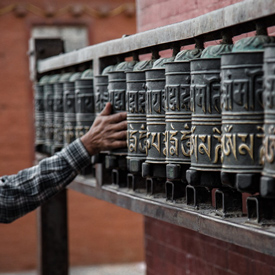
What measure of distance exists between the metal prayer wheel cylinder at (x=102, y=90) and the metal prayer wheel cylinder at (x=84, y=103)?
0.20 metres

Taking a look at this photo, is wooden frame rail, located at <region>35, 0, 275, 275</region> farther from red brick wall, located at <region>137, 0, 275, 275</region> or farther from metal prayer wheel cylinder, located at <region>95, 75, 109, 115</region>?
Answer: red brick wall, located at <region>137, 0, 275, 275</region>

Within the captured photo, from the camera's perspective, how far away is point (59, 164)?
11.5ft

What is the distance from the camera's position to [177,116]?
245 cm

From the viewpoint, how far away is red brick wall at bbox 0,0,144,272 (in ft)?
29.4

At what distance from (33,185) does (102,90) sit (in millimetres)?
602

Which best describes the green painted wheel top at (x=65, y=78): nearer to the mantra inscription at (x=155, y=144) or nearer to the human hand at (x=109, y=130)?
the human hand at (x=109, y=130)

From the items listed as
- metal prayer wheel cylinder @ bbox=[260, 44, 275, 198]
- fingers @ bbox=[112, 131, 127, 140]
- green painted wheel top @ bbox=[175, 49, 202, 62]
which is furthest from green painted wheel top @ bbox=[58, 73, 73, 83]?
metal prayer wheel cylinder @ bbox=[260, 44, 275, 198]

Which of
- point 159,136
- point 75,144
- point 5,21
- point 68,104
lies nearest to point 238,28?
point 159,136

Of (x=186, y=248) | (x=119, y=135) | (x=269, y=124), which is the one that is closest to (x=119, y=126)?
(x=119, y=135)

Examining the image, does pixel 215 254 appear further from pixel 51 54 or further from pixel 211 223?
pixel 51 54

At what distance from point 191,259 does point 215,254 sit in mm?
428

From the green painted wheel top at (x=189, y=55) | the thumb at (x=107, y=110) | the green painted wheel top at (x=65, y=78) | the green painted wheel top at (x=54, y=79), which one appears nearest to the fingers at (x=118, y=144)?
the thumb at (x=107, y=110)

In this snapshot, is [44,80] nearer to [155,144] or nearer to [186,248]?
[186,248]

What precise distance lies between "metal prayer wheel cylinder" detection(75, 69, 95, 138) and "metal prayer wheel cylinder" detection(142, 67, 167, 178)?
0.91m
